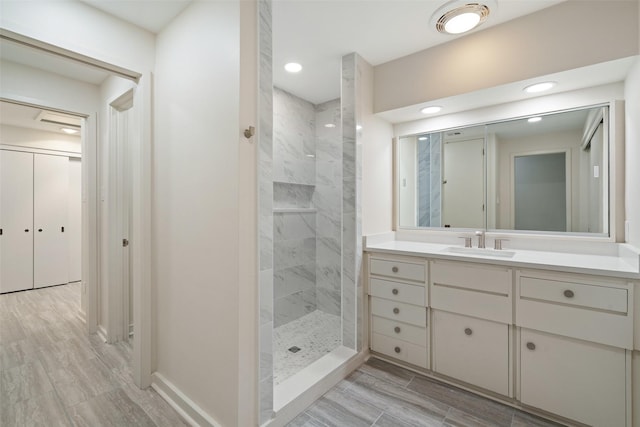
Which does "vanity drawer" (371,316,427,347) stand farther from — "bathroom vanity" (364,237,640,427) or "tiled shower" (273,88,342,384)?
"tiled shower" (273,88,342,384)

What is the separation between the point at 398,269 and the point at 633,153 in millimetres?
1568

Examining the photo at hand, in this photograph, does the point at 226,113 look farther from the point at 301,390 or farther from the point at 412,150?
the point at 412,150

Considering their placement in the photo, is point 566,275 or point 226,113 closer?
point 226,113

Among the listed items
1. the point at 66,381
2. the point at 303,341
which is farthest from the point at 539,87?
the point at 66,381

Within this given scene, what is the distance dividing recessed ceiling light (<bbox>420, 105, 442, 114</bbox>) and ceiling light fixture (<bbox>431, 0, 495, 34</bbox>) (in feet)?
1.89

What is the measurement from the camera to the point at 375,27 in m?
1.93

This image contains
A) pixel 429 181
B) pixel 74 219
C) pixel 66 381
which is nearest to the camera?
pixel 66 381

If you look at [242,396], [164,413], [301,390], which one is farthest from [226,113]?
[164,413]

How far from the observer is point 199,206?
5.25ft

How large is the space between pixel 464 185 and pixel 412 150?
22.8 inches

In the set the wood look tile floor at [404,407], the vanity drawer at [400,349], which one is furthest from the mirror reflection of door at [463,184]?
the wood look tile floor at [404,407]

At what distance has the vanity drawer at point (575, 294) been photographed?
146 cm

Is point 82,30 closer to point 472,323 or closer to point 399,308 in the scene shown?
point 399,308

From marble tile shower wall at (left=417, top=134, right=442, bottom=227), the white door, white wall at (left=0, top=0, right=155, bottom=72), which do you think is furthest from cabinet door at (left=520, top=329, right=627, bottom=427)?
the white door
